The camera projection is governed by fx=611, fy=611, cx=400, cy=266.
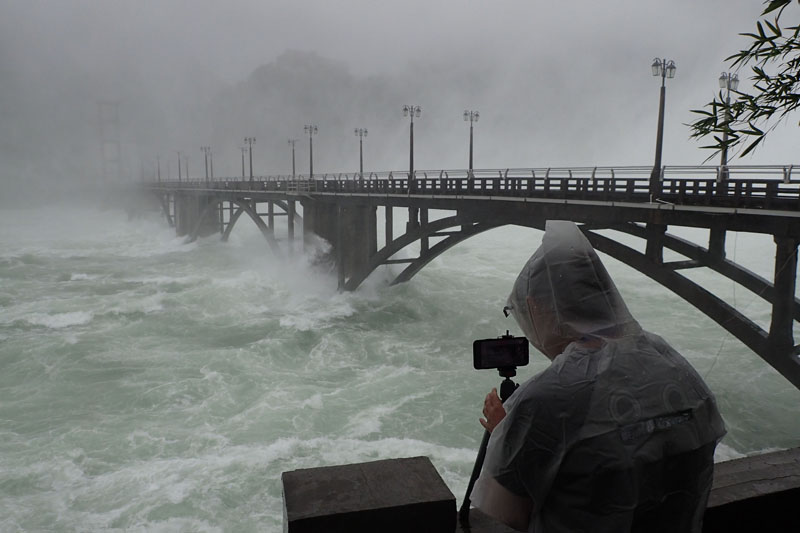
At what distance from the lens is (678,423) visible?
1.52 m

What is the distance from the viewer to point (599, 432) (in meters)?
1.46

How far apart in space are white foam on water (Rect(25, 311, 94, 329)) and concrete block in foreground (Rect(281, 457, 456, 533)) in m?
21.2

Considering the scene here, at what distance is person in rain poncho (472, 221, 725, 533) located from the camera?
1.46 m

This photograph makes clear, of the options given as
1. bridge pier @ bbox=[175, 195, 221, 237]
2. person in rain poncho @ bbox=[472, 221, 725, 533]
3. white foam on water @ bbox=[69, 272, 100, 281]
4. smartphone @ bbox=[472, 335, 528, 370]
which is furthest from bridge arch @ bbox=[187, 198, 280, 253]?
person in rain poncho @ bbox=[472, 221, 725, 533]

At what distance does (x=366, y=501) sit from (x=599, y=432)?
3.64 ft

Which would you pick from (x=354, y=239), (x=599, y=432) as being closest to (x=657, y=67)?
(x=599, y=432)

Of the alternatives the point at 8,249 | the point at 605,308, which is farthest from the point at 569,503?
the point at 8,249

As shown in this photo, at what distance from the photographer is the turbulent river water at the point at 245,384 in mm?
10070

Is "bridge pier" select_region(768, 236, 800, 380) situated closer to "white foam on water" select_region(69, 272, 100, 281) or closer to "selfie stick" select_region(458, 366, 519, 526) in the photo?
"selfie stick" select_region(458, 366, 519, 526)

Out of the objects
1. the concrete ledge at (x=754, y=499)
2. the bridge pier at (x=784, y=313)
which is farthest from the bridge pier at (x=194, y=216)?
the concrete ledge at (x=754, y=499)

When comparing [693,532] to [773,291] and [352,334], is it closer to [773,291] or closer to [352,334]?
[773,291]

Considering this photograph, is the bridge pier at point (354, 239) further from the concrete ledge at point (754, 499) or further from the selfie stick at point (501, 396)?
the selfie stick at point (501, 396)

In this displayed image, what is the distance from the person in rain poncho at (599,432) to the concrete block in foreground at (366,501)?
743mm

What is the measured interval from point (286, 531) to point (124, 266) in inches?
1514
